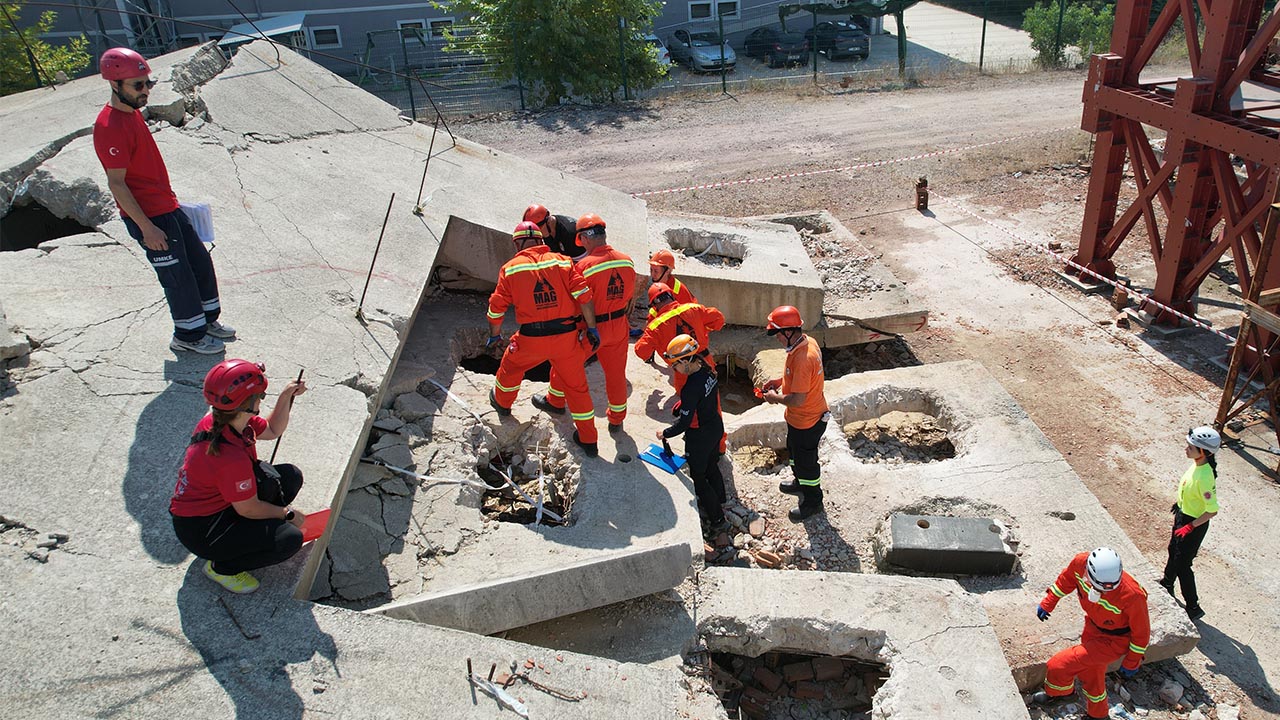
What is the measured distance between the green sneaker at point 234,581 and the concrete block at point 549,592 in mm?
686

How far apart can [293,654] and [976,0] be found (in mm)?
36567

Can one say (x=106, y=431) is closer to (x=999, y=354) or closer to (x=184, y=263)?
(x=184, y=263)

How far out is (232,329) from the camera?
5922mm

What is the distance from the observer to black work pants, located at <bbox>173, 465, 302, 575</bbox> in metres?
4.00

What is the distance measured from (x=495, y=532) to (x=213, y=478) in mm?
2010

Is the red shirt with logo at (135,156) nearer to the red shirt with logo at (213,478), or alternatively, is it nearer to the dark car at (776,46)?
the red shirt with logo at (213,478)

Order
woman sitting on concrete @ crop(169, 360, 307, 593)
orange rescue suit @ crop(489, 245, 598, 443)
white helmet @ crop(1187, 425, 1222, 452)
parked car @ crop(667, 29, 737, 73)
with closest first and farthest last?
woman sitting on concrete @ crop(169, 360, 307, 593), white helmet @ crop(1187, 425, 1222, 452), orange rescue suit @ crop(489, 245, 598, 443), parked car @ crop(667, 29, 737, 73)

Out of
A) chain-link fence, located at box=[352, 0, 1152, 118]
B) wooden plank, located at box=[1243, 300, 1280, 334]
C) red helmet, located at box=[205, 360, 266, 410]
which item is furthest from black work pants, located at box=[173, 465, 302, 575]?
chain-link fence, located at box=[352, 0, 1152, 118]

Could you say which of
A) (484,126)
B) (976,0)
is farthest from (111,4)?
(976,0)

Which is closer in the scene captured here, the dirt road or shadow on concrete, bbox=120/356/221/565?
shadow on concrete, bbox=120/356/221/565

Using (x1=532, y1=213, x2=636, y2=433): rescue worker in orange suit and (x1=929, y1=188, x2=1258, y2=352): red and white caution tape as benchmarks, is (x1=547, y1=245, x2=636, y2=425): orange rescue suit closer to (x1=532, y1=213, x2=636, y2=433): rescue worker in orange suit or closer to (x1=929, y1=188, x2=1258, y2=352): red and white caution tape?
(x1=532, y1=213, x2=636, y2=433): rescue worker in orange suit

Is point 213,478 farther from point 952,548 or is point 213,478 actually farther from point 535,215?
point 952,548

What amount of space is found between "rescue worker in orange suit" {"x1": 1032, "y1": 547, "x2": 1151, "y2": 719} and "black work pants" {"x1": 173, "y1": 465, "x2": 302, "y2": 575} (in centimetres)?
435

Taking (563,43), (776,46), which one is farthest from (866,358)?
(776,46)
